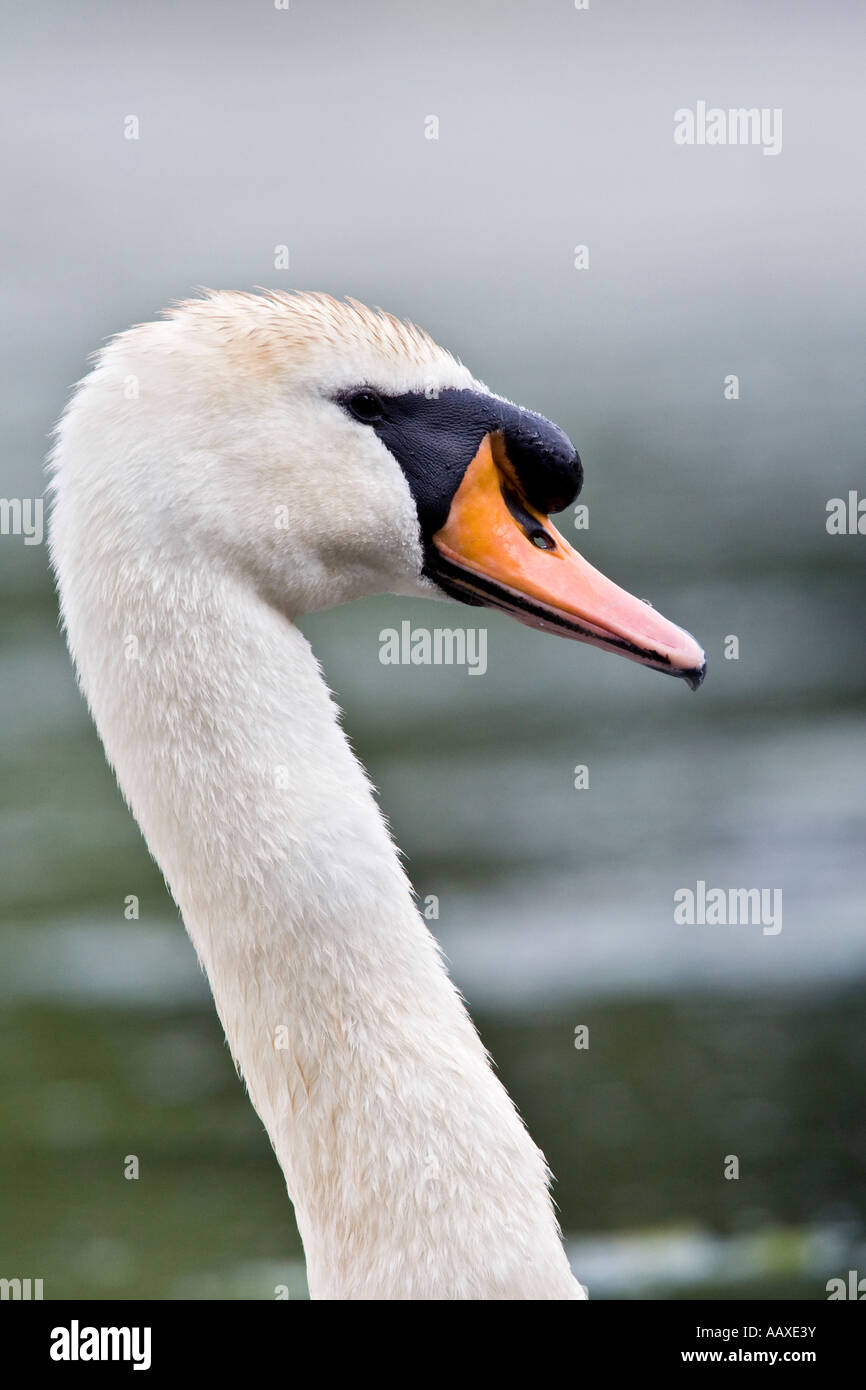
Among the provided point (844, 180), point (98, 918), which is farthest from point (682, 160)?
point (98, 918)

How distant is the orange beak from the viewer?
2.03 metres

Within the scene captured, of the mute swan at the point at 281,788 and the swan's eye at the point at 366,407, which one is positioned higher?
the swan's eye at the point at 366,407

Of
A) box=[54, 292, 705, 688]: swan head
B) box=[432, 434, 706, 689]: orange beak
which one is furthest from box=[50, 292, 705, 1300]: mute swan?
box=[432, 434, 706, 689]: orange beak

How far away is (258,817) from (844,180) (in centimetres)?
1012

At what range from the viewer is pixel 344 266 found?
940cm

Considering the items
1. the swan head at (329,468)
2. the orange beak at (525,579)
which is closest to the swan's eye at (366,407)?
the swan head at (329,468)

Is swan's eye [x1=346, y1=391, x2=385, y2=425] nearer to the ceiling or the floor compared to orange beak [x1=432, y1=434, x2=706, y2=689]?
nearer to the ceiling

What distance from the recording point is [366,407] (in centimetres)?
196

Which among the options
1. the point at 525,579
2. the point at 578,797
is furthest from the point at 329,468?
the point at 578,797

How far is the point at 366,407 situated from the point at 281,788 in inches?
18.7

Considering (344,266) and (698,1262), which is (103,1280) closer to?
(698,1262)

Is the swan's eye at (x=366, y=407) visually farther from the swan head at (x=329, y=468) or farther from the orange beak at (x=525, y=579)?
the orange beak at (x=525, y=579)

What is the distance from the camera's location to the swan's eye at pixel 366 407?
6.39 feet

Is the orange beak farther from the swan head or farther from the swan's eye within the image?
the swan's eye
